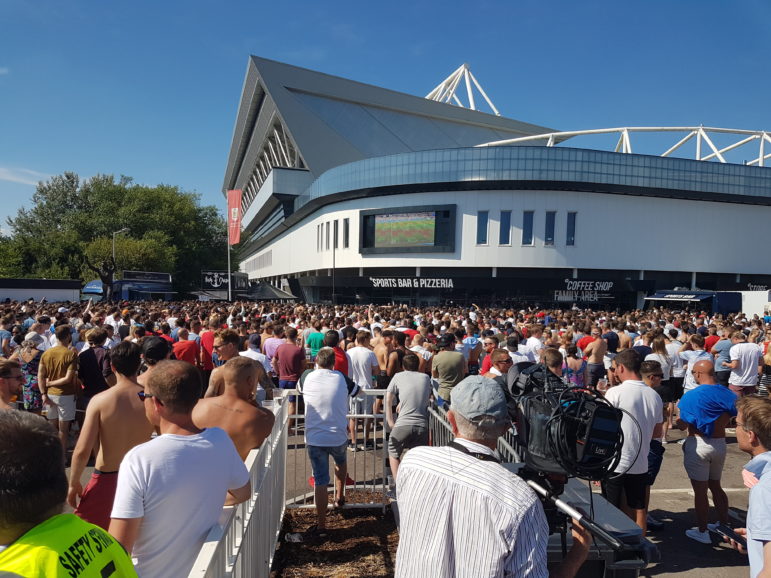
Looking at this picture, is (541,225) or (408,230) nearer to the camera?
(541,225)

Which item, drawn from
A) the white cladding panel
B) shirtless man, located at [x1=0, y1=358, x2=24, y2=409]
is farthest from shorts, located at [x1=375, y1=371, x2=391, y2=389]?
the white cladding panel

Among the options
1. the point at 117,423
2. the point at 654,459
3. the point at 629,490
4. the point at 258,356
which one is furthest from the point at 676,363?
the point at 117,423

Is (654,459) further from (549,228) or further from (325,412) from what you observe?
(549,228)

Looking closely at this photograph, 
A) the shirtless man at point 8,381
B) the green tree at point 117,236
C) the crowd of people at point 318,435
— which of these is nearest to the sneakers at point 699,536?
the crowd of people at point 318,435

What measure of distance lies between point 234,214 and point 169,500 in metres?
31.1

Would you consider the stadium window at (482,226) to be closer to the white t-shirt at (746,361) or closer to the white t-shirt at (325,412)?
the white t-shirt at (746,361)

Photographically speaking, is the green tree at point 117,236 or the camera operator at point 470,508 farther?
the green tree at point 117,236

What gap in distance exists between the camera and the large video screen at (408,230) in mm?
40312

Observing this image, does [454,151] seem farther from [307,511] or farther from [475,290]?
[307,511]

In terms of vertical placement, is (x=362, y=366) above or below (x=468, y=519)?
below

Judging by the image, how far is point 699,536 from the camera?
4988 millimetres

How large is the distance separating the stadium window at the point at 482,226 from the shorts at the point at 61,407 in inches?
1390

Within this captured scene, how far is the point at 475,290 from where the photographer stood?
131ft

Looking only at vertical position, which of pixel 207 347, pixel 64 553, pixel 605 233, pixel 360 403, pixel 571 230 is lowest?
pixel 360 403
